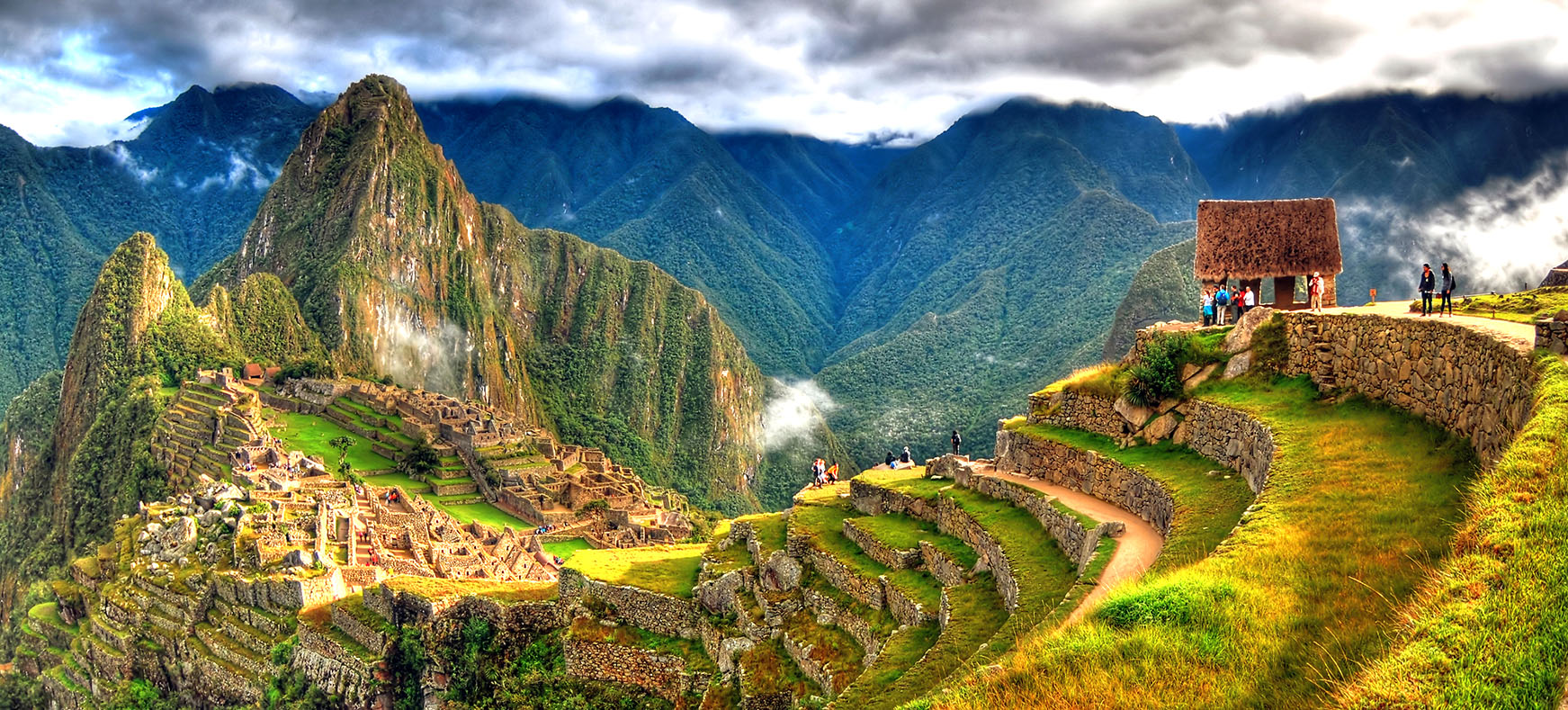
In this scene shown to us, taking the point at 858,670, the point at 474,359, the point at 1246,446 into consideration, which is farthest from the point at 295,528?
the point at 474,359

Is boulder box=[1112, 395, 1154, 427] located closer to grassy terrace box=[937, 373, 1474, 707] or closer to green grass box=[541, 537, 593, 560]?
grassy terrace box=[937, 373, 1474, 707]

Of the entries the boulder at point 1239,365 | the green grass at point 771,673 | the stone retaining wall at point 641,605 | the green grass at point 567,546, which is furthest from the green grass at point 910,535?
the green grass at point 567,546

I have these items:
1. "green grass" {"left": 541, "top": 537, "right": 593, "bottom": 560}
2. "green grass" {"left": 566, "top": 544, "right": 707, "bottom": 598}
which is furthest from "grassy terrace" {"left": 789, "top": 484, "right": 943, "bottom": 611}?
"green grass" {"left": 541, "top": 537, "right": 593, "bottom": 560}

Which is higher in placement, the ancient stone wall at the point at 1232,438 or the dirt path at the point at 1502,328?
the dirt path at the point at 1502,328

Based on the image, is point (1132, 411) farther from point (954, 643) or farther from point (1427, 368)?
point (954, 643)

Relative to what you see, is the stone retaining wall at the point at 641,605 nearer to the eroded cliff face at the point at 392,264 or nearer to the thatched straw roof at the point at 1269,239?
the thatched straw roof at the point at 1269,239
